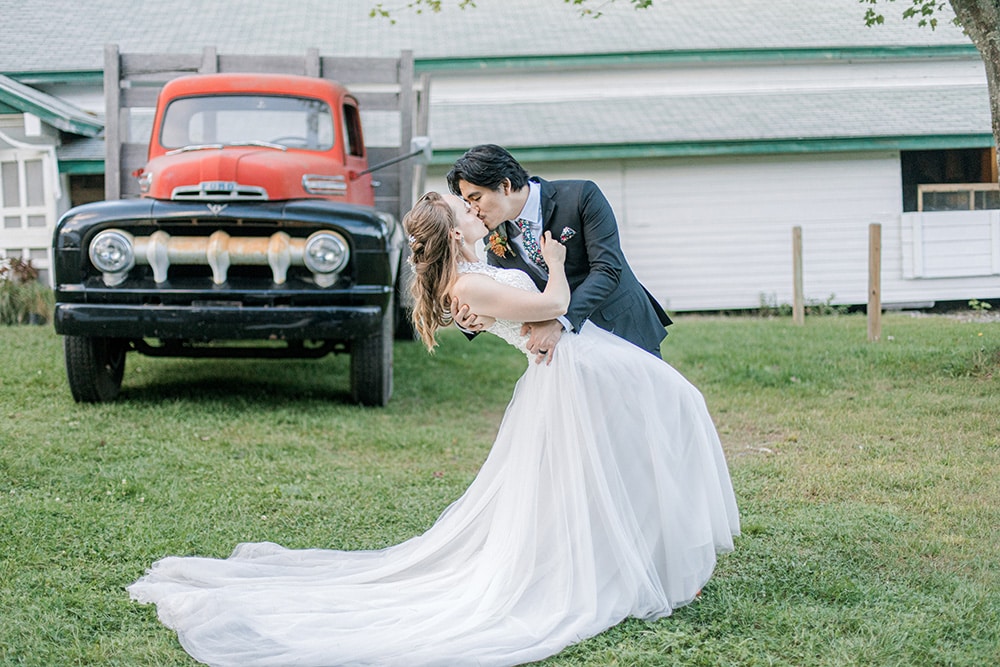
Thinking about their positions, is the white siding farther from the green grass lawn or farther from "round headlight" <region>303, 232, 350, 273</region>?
"round headlight" <region>303, 232, 350, 273</region>

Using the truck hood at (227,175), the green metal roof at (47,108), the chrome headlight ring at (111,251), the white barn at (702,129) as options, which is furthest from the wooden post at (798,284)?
the green metal roof at (47,108)

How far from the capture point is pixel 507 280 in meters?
3.80

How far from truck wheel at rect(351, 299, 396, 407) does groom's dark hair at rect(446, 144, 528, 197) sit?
400 centimetres

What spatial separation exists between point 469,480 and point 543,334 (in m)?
2.48

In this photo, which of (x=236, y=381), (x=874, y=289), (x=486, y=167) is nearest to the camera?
(x=486, y=167)

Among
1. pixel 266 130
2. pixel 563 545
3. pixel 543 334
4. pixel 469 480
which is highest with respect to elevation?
pixel 266 130

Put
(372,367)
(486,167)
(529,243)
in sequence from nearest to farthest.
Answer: (486,167) < (529,243) < (372,367)

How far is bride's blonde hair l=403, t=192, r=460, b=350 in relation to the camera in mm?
3799

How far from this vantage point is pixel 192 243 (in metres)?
7.27

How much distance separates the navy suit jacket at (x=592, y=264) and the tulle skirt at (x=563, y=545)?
4.1 inches

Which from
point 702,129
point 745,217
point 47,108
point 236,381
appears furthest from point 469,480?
point 745,217

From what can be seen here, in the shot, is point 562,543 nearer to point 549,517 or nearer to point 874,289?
point 549,517

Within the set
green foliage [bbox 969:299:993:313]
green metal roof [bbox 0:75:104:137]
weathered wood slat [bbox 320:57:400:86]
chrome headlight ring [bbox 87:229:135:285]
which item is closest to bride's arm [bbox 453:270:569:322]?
chrome headlight ring [bbox 87:229:135:285]

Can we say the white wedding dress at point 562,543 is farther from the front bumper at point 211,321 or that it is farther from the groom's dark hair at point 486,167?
the front bumper at point 211,321
